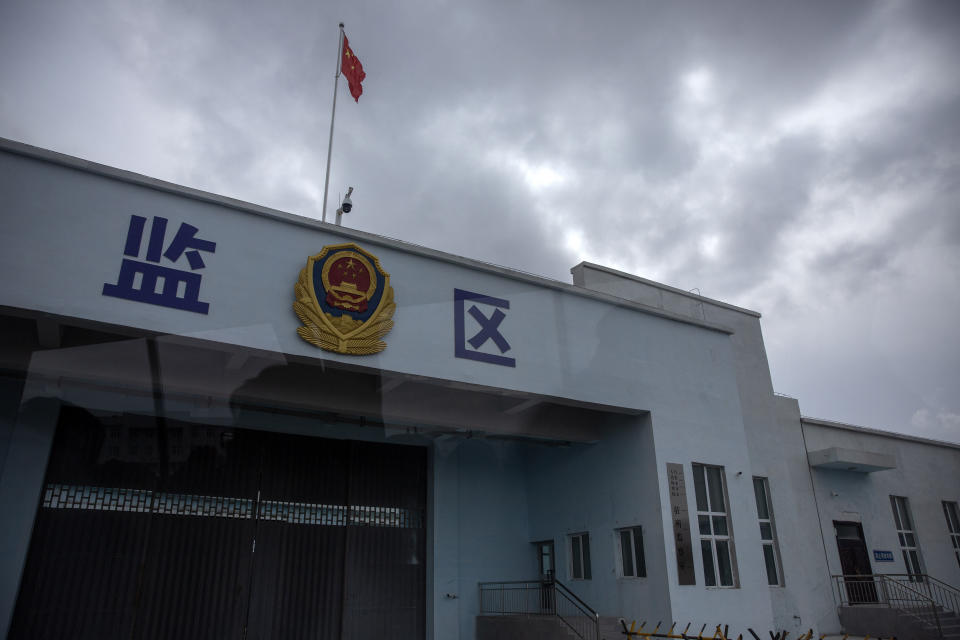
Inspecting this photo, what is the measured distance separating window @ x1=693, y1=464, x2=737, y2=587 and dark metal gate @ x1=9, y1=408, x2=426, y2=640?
22.0 ft

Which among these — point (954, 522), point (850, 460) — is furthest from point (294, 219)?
point (954, 522)

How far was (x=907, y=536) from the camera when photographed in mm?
21562

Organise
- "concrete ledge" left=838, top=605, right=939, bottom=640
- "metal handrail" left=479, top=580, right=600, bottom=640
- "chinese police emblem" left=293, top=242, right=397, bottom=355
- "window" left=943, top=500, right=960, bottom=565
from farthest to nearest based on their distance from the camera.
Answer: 1. "window" left=943, top=500, right=960, bottom=565
2. "concrete ledge" left=838, top=605, right=939, bottom=640
3. "metal handrail" left=479, top=580, right=600, bottom=640
4. "chinese police emblem" left=293, top=242, right=397, bottom=355

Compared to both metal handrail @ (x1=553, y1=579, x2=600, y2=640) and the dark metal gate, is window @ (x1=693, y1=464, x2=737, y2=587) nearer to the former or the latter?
metal handrail @ (x1=553, y1=579, x2=600, y2=640)

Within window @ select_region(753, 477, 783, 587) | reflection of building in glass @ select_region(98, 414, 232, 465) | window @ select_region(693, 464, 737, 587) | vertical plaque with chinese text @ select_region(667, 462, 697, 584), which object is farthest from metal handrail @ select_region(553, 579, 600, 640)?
reflection of building in glass @ select_region(98, 414, 232, 465)

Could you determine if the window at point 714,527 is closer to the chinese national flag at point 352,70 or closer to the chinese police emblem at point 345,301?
the chinese police emblem at point 345,301

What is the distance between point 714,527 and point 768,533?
4.00m

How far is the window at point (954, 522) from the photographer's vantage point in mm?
22486

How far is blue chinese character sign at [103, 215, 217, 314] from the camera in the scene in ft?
35.9

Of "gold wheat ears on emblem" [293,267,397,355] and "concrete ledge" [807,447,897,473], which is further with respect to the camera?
A: "concrete ledge" [807,447,897,473]

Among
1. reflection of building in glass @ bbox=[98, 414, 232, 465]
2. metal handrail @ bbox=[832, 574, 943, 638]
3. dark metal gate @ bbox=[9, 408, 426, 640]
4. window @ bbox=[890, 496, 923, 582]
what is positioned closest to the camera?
dark metal gate @ bbox=[9, 408, 426, 640]

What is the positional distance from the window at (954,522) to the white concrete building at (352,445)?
4.02 metres

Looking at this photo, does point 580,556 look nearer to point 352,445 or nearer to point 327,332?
point 352,445

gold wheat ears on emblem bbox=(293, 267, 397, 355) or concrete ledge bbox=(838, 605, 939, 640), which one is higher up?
gold wheat ears on emblem bbox=(293, 267, 397, 355)
